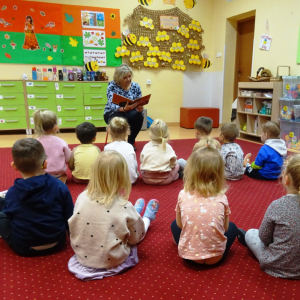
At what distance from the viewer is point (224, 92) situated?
5.89 metres

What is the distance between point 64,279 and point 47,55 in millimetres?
4685

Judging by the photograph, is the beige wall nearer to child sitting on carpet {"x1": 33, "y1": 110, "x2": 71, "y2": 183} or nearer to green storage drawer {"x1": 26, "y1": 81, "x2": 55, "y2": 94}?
green storage drawer {"x1": 26, "y1": 81, "x2": 55, "y2": 94}

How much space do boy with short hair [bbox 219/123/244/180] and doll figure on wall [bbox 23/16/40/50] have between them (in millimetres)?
4012

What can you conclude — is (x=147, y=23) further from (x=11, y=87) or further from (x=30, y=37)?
(x=11, y=87)

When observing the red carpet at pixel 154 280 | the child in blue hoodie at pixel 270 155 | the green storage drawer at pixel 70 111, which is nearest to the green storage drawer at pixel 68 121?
the green storage drawer at pixel 70 111

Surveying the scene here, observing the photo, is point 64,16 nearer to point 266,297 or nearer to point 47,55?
point 47,55

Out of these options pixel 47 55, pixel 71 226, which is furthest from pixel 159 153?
pixel 47 55

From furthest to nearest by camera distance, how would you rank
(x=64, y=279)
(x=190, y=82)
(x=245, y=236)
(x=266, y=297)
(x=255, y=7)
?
(x=190, y=82)
(x=255, y=7)
(x=245, y=236)
(x=64, y=279)
(x=266, y=297)

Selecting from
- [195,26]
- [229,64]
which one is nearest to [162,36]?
[195,26]

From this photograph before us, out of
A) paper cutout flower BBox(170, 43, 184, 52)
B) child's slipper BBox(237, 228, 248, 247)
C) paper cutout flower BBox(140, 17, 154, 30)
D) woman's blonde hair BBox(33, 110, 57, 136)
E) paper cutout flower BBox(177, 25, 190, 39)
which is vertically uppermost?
paper cutout flower BBox(140, 17, 154, 30)

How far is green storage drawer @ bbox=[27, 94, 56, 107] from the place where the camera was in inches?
188

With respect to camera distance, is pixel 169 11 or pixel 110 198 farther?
pixel 169 11

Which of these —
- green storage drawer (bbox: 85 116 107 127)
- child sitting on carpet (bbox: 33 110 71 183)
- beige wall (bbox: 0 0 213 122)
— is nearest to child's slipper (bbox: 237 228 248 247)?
child sitting on carpet (bbox: 33 110 71 183)

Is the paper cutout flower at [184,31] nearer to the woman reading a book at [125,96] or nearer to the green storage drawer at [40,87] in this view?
the green storage drawer at [40,87]
